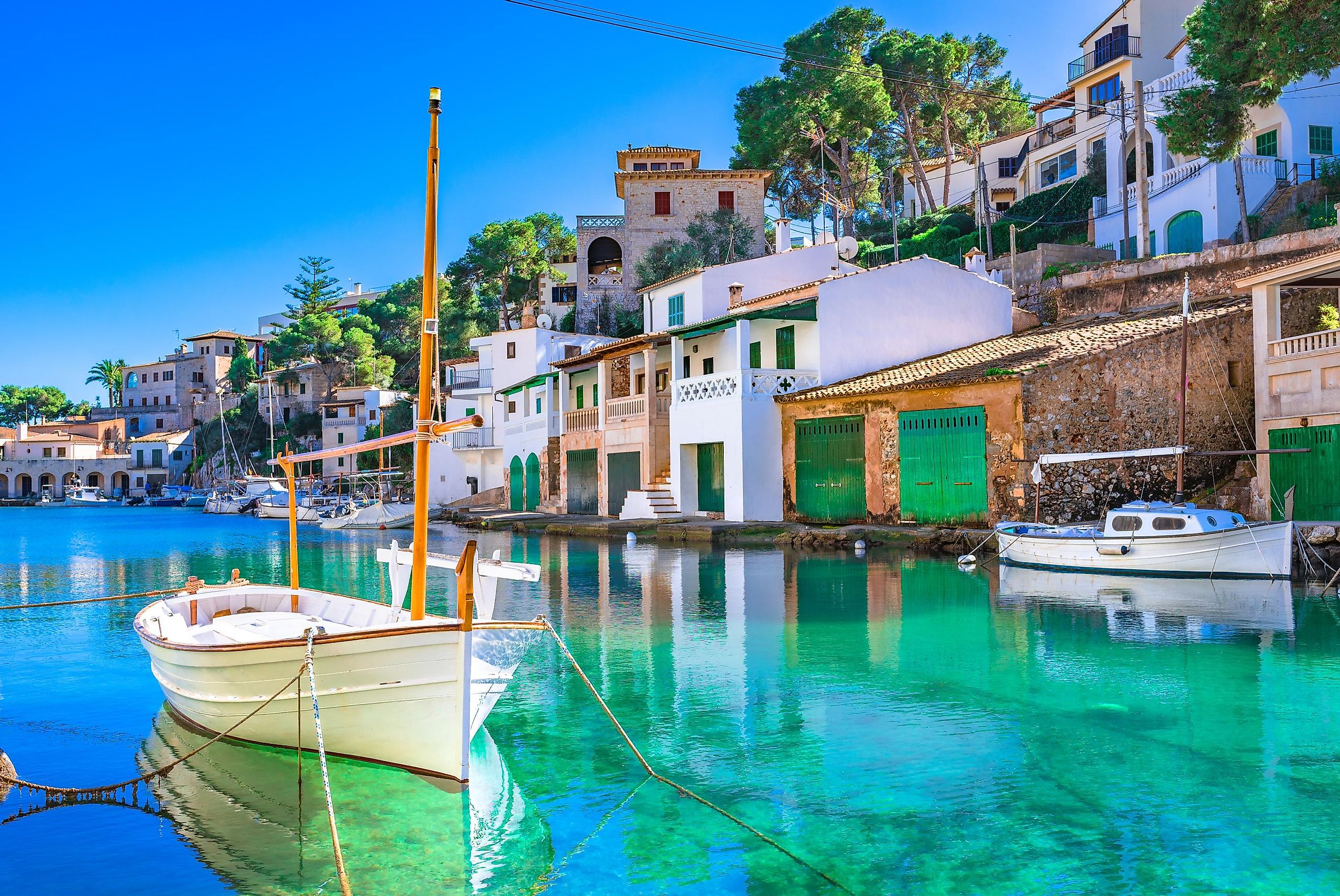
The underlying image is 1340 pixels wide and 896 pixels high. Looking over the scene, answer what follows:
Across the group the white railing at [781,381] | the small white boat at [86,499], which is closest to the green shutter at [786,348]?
the white railing at [781,381]

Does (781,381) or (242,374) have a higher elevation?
(242,374)

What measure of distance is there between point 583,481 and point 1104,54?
1135 inches

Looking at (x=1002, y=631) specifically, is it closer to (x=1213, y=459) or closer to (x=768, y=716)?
(x=768, y=716)

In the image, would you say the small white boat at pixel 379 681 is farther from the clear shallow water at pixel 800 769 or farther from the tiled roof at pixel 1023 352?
the tiled roof at pixel 1023 352

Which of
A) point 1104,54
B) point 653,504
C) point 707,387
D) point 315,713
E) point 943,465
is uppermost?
point 1104,54

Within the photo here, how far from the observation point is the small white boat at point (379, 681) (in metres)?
7.16

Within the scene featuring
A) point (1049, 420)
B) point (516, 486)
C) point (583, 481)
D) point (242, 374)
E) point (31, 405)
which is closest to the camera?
point (1049, 420)

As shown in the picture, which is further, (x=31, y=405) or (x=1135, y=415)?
(x=31, y=405)

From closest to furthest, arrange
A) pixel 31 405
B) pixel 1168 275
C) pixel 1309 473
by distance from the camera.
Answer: pixel 1309 473
pixel 1168 275
pixel 31 405

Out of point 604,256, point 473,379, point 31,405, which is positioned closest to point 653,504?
point 473,379

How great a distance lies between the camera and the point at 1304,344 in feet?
63.8

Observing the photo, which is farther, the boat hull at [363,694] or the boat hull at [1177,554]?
the boat hull at [1177,554]

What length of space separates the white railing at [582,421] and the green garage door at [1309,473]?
2155cm

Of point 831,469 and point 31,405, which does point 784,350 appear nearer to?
point 831,469
